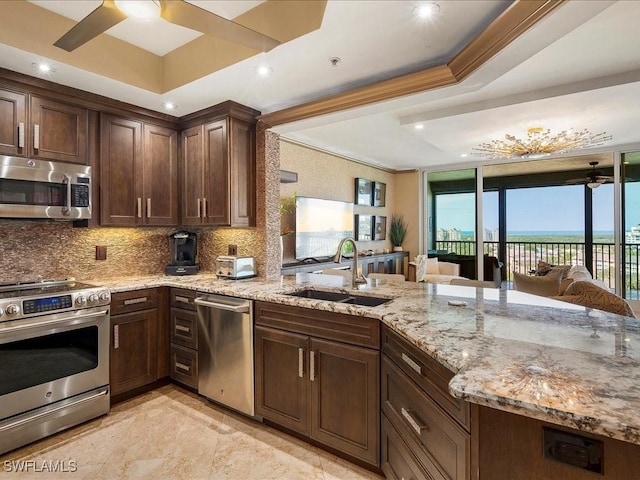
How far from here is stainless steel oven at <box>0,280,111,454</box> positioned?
2.16m

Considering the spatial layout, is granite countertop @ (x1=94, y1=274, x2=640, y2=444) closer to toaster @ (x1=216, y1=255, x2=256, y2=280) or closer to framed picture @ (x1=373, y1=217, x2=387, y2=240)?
toaster @ (x1=216, y1=255, x2=256, y2=280)

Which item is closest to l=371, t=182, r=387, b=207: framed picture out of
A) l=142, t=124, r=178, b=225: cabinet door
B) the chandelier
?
the chandelier

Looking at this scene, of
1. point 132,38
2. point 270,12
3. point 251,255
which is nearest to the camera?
point 270,12

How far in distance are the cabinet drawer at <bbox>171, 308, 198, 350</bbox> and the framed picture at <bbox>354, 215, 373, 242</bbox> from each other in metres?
3.63

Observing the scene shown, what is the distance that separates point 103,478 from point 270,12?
2.85 metres

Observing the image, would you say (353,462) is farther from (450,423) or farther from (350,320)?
(450,423)

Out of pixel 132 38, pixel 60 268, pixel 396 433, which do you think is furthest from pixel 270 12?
pixel 60 268

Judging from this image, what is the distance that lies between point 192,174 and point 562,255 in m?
6.84

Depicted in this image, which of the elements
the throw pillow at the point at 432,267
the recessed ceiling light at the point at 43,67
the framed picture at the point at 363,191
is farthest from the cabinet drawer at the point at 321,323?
the throw pillow at the point at 432,267

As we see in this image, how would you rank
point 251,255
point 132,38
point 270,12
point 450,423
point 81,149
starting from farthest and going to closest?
1. point 251,255
2. point 81,149
3. point 132,38
4. point 270,12
5. point 450,423

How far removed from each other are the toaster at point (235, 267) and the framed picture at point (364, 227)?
3090 millimetres

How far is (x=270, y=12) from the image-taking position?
2090 mm

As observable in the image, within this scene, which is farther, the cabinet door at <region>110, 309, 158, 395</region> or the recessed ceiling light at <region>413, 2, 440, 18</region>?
the cabinet door at <region>110, 309, 158, 395</region>

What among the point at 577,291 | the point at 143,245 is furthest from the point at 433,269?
the point at 143,245
